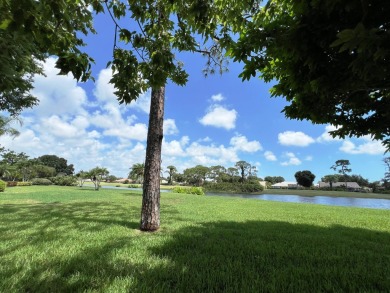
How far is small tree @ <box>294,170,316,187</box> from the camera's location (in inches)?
4001

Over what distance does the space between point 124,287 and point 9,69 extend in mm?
2865

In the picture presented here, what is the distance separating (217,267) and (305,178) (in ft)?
350

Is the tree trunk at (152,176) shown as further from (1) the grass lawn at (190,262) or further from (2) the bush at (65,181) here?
(2) the bush at (65,181)

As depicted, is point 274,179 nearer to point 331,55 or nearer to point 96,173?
point 96,173

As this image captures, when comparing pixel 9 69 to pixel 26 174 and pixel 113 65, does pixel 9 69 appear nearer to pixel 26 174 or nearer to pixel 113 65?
pixel 113 65

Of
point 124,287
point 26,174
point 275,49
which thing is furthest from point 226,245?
point 26,174

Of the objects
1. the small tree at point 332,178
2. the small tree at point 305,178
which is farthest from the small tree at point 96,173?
the small tree at point 332,178

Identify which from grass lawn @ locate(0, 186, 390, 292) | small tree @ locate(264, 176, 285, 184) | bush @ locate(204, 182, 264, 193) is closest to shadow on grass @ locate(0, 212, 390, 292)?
grass lawn @ locate(0, 186, 390, 292)

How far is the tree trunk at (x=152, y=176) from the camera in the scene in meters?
7.63

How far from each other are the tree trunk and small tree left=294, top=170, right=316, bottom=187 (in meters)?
104

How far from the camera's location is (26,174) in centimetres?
6781

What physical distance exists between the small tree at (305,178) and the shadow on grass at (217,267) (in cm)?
10384

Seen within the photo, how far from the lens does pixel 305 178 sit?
10162cm

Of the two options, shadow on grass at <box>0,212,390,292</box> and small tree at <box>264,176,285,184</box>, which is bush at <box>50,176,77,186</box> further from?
small tree at <box>264,176,285,184</box>
